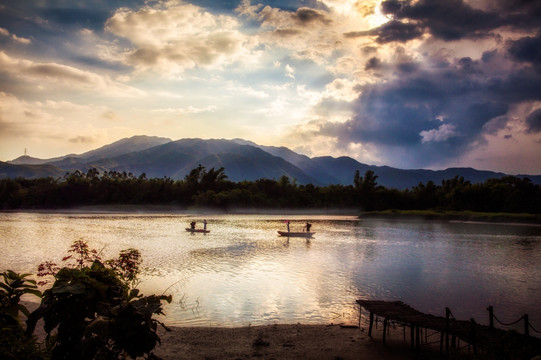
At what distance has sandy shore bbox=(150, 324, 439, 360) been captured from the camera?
1309 cm

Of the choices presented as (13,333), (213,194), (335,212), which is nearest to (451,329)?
(13,333)

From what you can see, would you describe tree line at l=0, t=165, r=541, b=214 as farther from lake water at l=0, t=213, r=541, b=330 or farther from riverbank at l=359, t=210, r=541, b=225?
lake water at l=0, t=213, r=541, b=330

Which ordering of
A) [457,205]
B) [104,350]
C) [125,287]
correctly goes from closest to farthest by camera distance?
[104,350] < [125,287] < [457,205]

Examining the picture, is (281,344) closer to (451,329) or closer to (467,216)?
(451,329)

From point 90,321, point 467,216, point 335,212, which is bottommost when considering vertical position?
point 335,212

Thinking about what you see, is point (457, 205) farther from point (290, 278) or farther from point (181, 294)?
point (181, 294)

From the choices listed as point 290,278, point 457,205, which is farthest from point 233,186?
point 290,278

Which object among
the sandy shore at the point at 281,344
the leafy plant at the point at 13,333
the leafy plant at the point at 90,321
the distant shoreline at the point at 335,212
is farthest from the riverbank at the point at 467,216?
the leafy plant at the point at 13,333

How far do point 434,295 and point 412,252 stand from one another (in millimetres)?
21858

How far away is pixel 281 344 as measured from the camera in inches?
557

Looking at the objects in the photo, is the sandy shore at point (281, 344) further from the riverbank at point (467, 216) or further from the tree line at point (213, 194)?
the tree line at point (213, 194)

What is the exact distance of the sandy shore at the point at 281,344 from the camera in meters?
13.1

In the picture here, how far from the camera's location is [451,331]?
13.4m

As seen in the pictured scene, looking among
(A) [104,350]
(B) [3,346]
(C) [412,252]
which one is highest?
(B) [3,346]
